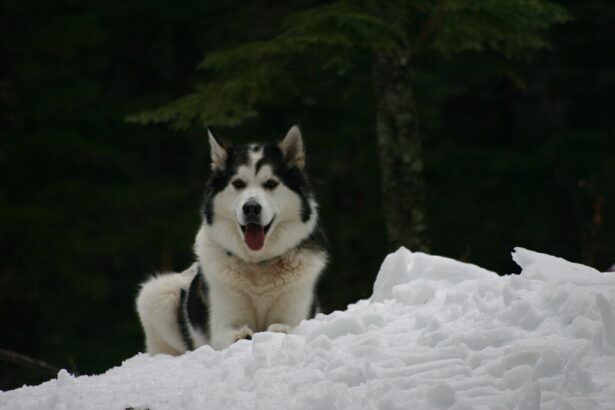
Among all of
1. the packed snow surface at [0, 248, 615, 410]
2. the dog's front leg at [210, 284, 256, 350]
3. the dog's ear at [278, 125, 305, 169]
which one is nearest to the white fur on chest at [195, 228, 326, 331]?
the dog's front leg at [210, 284, 256, 350]

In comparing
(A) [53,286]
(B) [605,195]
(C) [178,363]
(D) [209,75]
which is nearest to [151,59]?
(D) [209,75]

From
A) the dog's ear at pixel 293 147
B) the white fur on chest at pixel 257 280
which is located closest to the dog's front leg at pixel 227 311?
the white fur on chest at pixel 257 280

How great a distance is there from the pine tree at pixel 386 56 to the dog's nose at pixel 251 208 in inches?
93.1

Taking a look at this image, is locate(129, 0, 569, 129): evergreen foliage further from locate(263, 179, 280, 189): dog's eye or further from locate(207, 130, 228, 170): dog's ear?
locate(263, 179, 280, 189): dog's eye

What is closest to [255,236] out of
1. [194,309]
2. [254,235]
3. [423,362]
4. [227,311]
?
[254,235]

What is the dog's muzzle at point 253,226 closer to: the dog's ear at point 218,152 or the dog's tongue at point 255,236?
the dog's tongue at point 255,236

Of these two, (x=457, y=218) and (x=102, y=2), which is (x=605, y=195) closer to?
(x=457, y=218)

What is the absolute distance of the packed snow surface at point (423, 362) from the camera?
12.9 ft

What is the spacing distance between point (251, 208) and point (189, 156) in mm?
12043

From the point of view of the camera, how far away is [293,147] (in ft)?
21.6

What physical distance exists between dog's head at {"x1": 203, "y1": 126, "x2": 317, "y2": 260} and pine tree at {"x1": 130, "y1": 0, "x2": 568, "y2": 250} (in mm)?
1809

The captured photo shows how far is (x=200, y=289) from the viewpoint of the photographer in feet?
22.2

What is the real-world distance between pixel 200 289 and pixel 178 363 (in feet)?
5.27

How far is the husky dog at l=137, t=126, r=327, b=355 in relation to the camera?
6293 millimetres
